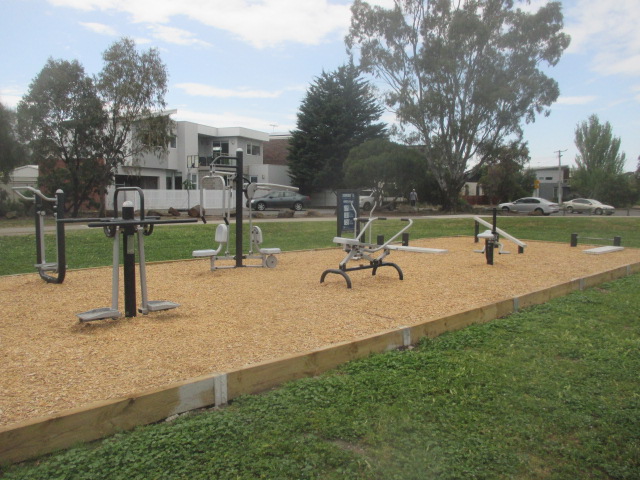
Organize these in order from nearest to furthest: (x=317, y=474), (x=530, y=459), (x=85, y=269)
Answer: (x=317, y=474) → (x=530, y=459) → (x=85, y=269)

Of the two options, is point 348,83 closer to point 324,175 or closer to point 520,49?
point 324,175

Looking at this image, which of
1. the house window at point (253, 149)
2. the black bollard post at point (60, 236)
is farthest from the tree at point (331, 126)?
the black bollard post at point (60, 236)

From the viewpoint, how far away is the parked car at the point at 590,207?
4053 centimetres

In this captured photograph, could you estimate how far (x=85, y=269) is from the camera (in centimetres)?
941

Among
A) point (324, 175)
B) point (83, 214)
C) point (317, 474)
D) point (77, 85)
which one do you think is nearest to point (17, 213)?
point (83, 214)

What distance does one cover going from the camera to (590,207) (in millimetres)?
40938

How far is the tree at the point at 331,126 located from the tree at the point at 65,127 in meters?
19.5

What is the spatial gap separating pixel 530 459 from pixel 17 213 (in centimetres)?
2839

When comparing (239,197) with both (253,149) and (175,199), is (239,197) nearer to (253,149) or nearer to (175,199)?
(175,199)

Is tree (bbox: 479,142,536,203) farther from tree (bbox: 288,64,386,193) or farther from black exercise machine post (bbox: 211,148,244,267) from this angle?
black exercise machine post (bbox: 211,148,244,267)

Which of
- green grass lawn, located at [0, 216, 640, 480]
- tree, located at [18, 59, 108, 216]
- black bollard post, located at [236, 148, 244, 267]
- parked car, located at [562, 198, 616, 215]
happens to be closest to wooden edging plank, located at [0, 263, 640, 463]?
green grass lawn, located at [0, 216, 640, 480]

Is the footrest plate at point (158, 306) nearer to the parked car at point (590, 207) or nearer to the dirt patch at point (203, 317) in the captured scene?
the dirt patch at point (203, 317)

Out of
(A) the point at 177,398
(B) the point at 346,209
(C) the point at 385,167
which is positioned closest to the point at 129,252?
(A) the point at 177,398

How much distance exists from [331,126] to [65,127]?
22.2 m
